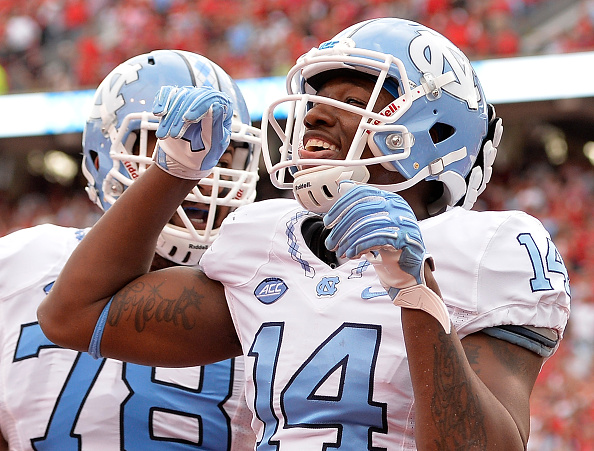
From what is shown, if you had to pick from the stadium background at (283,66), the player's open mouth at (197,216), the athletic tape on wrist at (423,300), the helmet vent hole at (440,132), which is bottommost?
the athletic tape on wrist at (423,300)

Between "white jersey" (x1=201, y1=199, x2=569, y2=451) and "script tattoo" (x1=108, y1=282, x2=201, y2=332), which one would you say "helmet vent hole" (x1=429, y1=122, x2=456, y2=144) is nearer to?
"white jersey" (x1=201, y1=199, x2=569, y2=451)

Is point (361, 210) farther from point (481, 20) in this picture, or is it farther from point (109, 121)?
point (481, 20)

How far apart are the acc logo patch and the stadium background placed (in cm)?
672

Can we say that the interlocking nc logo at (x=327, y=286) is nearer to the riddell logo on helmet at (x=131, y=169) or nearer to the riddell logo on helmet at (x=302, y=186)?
the riddell logo on helmet at (x=302, y=186)

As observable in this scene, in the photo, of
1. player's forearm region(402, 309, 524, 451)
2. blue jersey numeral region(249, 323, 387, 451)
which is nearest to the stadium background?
blue jersey numeral region(249, 323, 387, 451)

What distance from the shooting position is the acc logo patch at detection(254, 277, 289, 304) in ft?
6.15

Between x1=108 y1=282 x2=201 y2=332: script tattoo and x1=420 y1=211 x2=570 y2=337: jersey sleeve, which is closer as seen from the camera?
x1=420 y1=211 x2=570 y2=337: jersey sleeve

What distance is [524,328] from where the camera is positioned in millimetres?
1706

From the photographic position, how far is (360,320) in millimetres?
1749

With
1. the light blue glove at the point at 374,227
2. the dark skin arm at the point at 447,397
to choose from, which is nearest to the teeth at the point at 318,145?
the light blue glove at the point at 374,227

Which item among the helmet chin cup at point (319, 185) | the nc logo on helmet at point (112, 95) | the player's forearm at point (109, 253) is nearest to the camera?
the helmet chin cup at point (319, 185)

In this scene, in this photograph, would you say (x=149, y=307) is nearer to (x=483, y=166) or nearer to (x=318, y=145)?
(x=318, y=145)

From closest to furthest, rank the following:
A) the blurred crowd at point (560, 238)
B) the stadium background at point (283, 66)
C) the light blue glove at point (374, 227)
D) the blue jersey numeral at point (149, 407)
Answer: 1. the light blue glove at point (374, 227)
2. the blue jersey numeral at point (149, 407)
3. the blurred crowd at point (560, 238)
4. the stadium background at point (283, 66)

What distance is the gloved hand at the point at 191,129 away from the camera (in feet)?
6.19
